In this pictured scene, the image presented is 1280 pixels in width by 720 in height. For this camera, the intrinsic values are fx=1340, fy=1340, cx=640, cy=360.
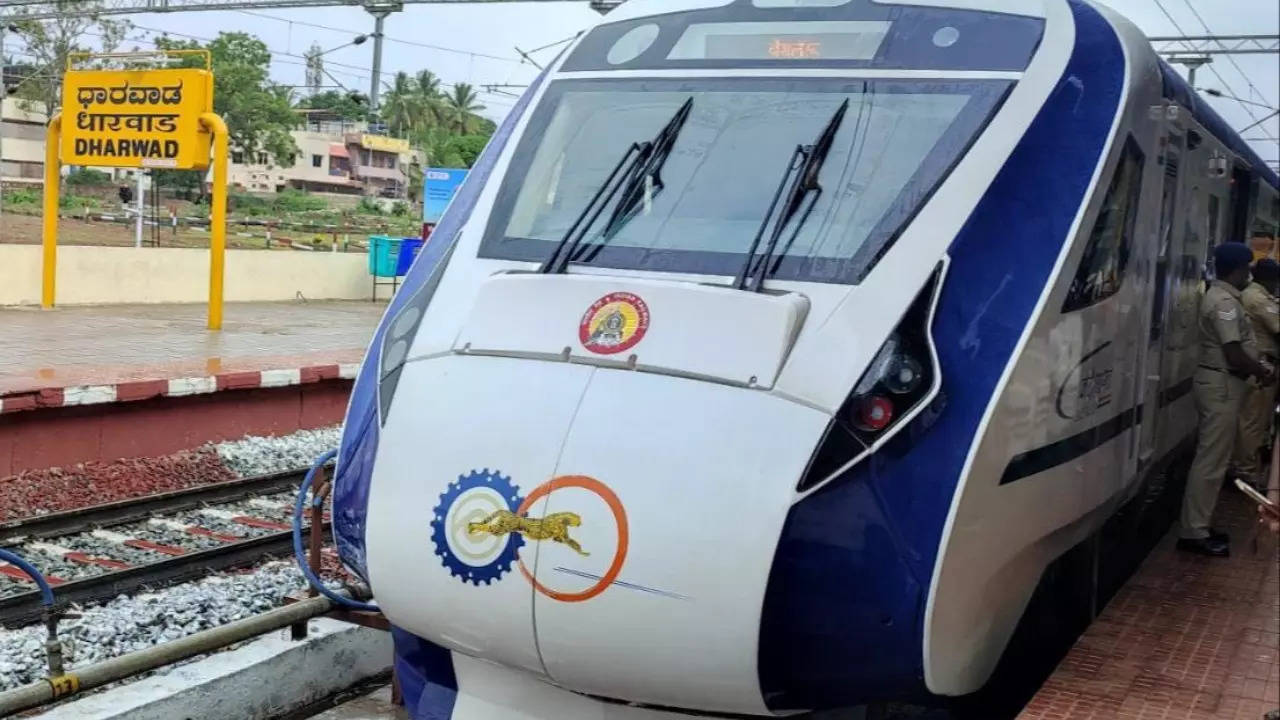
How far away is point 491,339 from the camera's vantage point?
3.86 meters

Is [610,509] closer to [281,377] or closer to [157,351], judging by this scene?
[281,377]

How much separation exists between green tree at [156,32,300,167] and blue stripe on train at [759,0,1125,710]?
1556 inches

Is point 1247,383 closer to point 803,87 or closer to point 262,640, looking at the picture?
point 803,87

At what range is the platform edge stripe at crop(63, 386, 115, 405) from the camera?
31.9ft

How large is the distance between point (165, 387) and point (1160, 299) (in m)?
7.72

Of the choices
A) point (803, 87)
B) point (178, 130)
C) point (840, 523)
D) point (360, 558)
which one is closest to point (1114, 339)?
point (803, 87)

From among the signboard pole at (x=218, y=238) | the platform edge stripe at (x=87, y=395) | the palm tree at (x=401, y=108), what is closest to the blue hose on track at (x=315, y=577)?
the platform edge stripe at (x=87, y=395)

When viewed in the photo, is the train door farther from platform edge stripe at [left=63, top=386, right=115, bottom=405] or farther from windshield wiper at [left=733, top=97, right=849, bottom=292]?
platform edge stripe at [left=63, top=386, right=115, bottom=405]

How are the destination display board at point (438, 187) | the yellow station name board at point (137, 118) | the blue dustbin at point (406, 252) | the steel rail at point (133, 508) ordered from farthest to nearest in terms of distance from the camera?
the blue dustbin at point (406, 252), the destination display board at point (438, 187), the yellow station name board at point (137, 118), the steel rail at point (133, 508)

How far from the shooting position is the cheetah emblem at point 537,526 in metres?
3.42

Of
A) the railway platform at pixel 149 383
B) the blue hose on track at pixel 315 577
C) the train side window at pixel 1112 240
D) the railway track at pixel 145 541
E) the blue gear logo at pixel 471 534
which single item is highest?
the train side window at pixel 1112 240

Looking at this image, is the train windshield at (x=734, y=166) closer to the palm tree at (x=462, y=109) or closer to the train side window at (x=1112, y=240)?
the train side window at (x=1112, y=240)

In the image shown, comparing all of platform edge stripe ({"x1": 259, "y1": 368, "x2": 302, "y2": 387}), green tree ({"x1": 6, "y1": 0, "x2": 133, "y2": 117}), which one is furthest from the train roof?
green tree ({"x1": 6, "y1": 0, "x2": 133, "y2": 117})

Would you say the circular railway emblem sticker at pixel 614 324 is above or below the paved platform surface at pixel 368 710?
above
